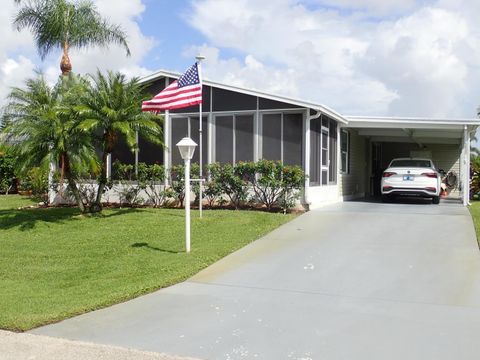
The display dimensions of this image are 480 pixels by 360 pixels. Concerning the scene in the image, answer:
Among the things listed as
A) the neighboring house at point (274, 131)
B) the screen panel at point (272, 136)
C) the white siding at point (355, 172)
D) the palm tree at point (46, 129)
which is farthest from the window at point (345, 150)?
the palm tree at point (46, 129)

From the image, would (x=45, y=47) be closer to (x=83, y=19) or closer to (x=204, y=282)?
(x=83, y=19)

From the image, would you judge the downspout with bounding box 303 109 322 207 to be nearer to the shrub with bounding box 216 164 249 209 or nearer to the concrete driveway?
the shrub with bounding box 216 164 249 209

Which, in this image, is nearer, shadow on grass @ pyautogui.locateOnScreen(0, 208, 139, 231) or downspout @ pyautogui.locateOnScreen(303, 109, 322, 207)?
shadow on grass @ pyautogui.locateOnScreen(0, 208, 139, 231)

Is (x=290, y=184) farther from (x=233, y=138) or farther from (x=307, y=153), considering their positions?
(x=233, y=138)

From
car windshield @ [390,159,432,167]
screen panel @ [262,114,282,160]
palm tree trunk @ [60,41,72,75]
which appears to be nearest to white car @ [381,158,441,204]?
car windshield @ [390,159,432,167]

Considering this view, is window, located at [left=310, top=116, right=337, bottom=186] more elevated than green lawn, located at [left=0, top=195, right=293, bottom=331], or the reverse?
window, located at [left=310, top=116, right=337, bottom=186]

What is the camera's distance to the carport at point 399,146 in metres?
16.1

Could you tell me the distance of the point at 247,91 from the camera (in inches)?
569

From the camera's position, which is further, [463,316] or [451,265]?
[451,265]

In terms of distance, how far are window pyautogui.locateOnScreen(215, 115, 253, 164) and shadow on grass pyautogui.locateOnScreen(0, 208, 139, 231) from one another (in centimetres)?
299

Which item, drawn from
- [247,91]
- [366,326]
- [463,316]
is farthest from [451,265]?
[247,91]

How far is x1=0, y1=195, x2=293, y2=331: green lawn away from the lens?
6663 mm

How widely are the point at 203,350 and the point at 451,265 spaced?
4884 mm

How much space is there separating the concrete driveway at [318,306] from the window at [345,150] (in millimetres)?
7746
